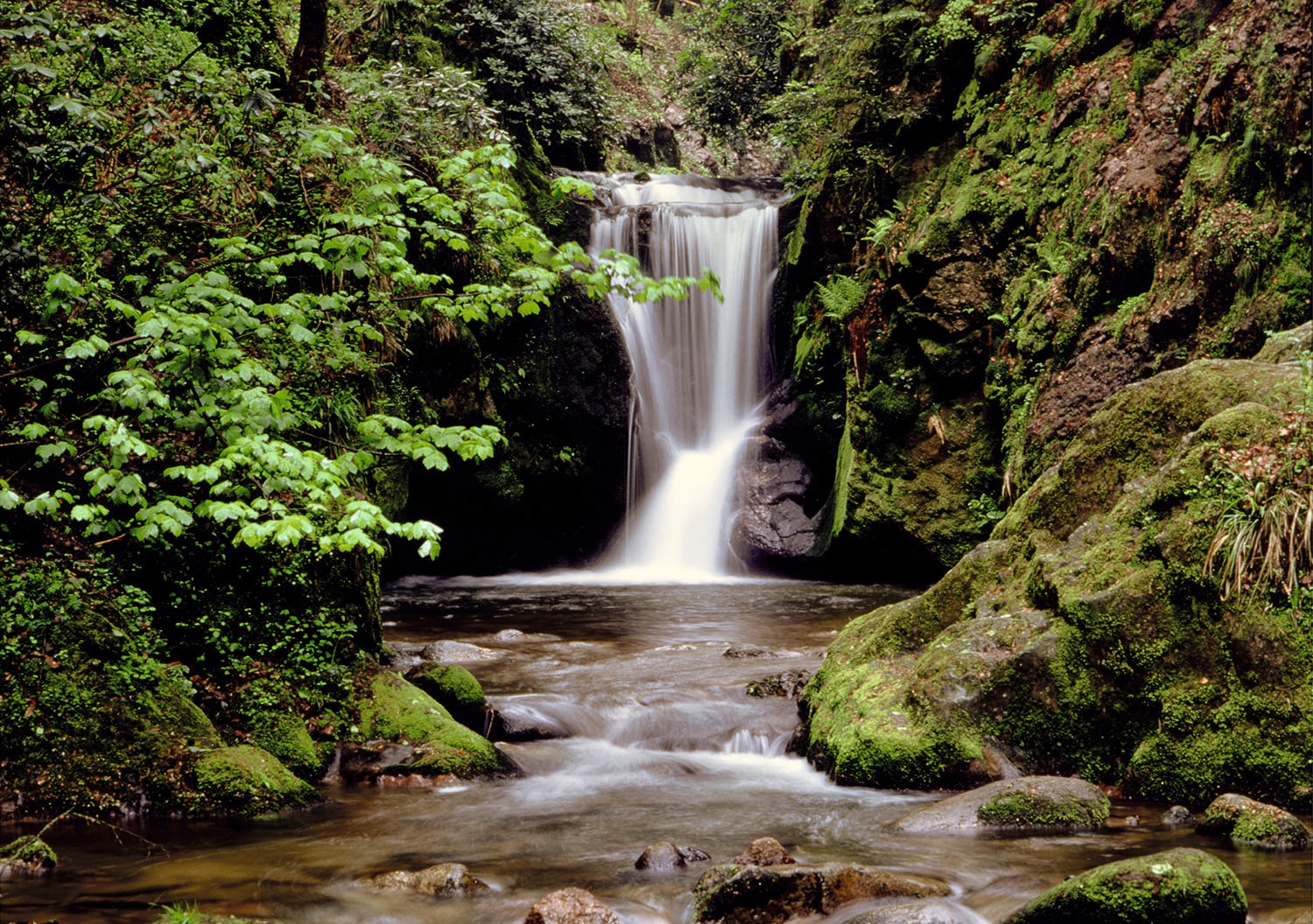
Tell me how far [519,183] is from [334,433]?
10.7m

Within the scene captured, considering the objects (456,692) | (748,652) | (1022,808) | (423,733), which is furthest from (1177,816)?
(748,652)

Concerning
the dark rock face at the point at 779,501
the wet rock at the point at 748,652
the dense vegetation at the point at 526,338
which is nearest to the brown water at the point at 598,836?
the wet rock at the point at 748,652

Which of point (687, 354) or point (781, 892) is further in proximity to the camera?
point (687, 354)

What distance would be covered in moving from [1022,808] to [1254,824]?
1.10 metres

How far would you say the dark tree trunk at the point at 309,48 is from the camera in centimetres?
817

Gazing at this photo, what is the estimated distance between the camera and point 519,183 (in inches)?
703

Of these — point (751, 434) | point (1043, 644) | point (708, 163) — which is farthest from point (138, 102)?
point (708, 163)

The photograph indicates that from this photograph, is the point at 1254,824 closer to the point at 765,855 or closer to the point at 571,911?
the point at 765,855

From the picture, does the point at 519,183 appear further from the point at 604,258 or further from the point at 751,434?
the point at 604,258

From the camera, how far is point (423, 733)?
22.8 ft

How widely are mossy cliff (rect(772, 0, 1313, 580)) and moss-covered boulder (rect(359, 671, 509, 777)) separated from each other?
7882mm

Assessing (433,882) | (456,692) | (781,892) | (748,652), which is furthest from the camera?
(748,652)

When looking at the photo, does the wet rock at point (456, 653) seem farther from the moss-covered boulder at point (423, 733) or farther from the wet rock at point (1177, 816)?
the wet rock at point (1177, 816)

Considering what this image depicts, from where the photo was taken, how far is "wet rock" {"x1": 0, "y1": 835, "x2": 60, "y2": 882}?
4.55 meters
